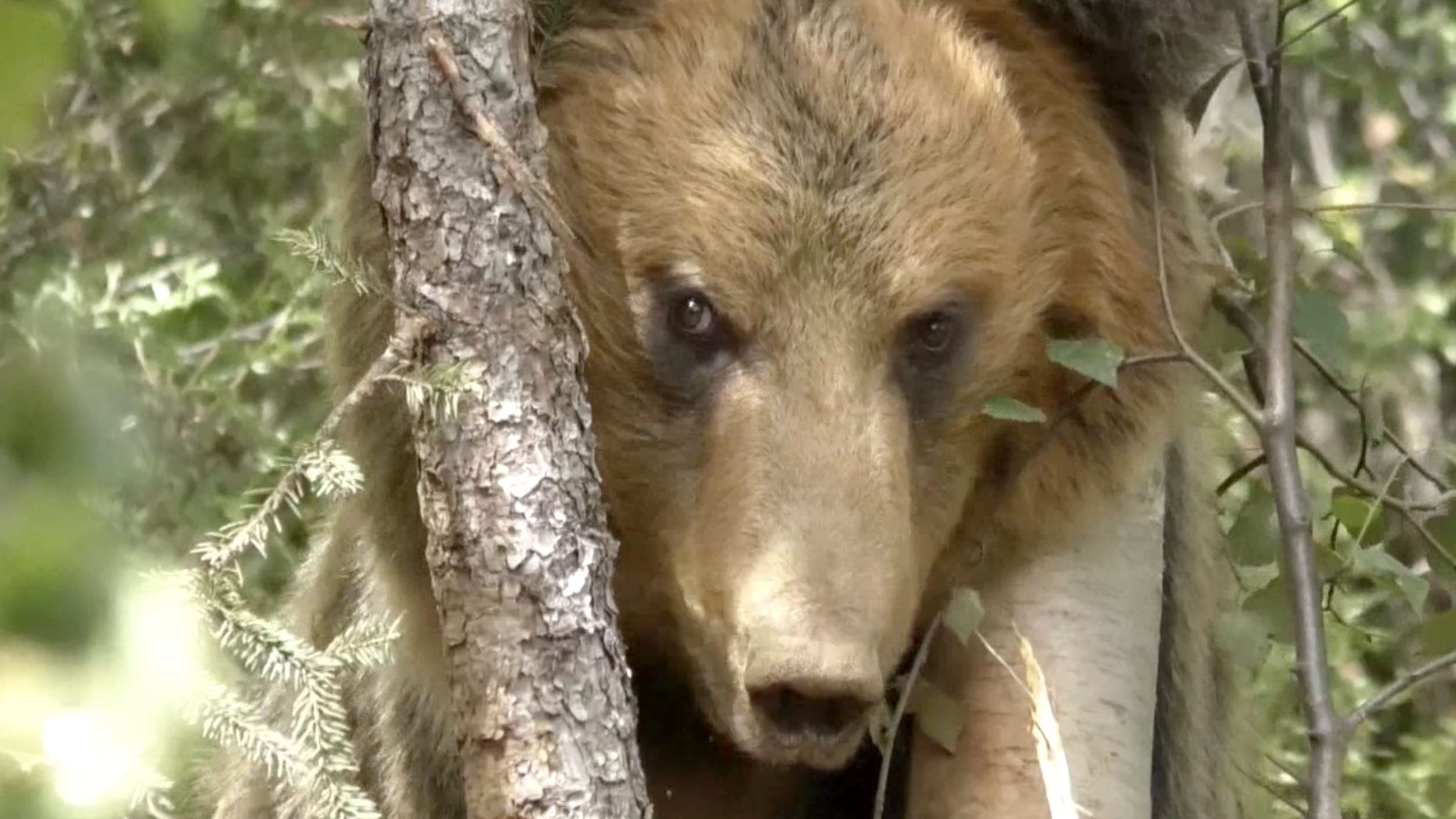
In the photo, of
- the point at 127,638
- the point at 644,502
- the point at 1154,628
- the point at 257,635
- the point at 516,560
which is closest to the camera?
the point at 127,638

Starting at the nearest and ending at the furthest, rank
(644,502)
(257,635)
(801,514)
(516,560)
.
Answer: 1. (257,635)
2. (516,560)
3. (801,514)
4. (644,502)

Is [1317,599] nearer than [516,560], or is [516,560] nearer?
[516,560]

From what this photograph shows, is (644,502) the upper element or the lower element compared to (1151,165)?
Result: lower

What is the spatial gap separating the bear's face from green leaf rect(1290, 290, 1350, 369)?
566 mm

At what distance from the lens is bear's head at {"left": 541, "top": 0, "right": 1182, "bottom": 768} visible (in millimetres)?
2375

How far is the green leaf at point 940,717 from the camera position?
2.62 meters

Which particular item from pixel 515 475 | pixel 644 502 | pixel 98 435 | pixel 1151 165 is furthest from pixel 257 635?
pixel 1151 165

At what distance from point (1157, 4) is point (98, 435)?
2.03 m

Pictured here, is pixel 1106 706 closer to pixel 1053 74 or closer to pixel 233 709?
pixel 1053 74

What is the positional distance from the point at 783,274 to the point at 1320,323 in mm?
1017

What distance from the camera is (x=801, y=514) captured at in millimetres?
2246

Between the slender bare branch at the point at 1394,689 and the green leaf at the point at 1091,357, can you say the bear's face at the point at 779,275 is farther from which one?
the slender bare branch at the point at 1394,689

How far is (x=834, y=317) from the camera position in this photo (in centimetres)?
243

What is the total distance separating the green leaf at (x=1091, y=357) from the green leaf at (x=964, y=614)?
355mm
